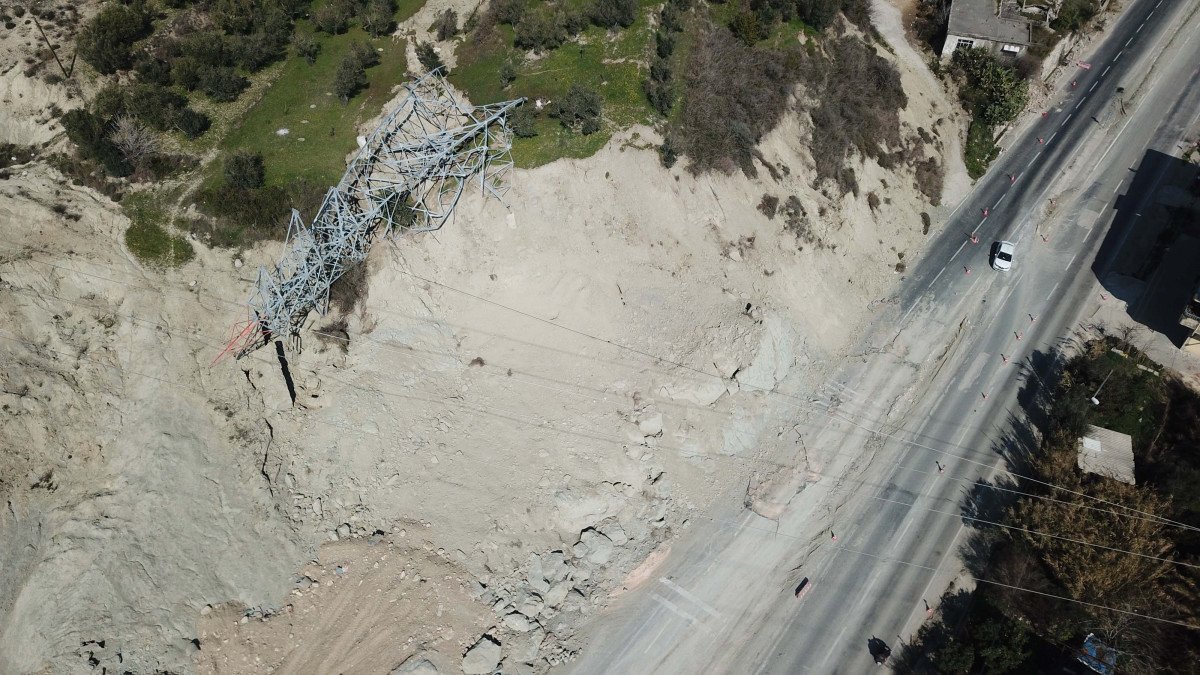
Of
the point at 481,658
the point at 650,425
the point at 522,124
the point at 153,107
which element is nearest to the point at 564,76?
the point at 522,124

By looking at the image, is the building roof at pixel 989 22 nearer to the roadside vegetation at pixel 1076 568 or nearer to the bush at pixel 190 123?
the roadside vegetation at pixel 1076 568

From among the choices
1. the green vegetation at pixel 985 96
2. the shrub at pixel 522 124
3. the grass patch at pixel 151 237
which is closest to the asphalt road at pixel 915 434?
the green vegetation at pixel 985 96

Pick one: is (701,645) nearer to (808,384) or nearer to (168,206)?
(808,384)

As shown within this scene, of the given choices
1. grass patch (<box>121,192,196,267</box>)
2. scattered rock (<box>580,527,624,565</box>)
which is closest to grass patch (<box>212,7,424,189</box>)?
grass patch (<box>121,192,196,267</box>)

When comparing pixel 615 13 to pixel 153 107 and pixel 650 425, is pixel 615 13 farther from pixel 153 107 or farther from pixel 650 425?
pixel 153 107

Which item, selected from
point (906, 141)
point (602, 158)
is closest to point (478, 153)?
point (602, 158)

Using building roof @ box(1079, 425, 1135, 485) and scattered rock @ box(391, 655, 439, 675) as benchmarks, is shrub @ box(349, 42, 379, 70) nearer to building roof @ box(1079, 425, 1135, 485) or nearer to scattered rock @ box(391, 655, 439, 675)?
scattered rock @ box(391, 655, 439, 675)
